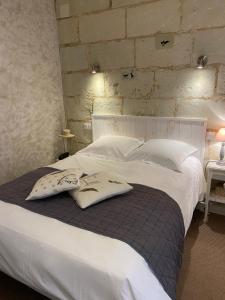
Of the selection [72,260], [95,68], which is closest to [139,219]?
[72,260]

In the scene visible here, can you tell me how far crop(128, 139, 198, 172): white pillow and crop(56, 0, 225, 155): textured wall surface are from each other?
40 cm

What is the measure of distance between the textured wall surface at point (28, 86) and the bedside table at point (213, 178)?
2.23 m

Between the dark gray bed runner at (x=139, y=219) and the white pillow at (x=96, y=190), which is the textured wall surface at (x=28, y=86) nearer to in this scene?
the dark gray bed runner at (x=139, y=219)

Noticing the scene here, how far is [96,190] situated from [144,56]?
189 centimetres

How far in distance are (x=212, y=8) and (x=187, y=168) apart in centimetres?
165

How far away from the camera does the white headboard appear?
2.67m

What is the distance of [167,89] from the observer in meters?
2.79

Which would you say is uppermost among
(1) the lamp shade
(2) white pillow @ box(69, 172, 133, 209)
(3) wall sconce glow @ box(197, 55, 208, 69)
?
(3) wall sconce glow @ box(197, 55, 208, 69)

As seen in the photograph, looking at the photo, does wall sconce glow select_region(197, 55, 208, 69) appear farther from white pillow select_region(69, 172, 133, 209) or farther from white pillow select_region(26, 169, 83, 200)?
white pillow select_region(26, 169, 83, 200)

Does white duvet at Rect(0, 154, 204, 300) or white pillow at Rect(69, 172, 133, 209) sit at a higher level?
white pillow at Rect(69, 172, 133, 209)

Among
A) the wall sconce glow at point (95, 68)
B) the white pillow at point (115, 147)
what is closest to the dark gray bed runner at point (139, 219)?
the white pillow at point (115, 147)

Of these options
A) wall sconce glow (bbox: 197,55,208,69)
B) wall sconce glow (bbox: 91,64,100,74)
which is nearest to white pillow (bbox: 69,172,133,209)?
wall sconce glow (bbox: 197,55,208,69)

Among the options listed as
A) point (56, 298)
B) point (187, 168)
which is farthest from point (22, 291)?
point (187, 168)

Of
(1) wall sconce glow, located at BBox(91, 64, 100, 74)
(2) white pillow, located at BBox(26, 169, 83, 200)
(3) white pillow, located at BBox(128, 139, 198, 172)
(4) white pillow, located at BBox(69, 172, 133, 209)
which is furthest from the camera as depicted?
(1) wall sconce glow, located at BBox(91, 64, 100, 74)
